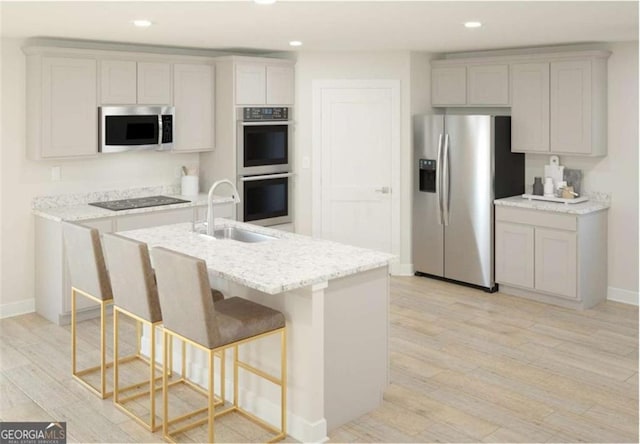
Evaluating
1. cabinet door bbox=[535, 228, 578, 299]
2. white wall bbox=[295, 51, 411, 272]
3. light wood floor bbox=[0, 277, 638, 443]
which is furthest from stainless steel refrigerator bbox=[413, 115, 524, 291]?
light wood floor bbox=[0, 277, 638, 443]

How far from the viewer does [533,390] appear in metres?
4.12

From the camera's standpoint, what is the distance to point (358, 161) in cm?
693

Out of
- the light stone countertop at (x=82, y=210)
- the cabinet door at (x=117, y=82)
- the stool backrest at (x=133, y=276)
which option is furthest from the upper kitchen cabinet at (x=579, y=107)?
the stool backrest at (x=133, y=276)

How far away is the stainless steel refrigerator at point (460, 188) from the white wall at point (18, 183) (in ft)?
10.2

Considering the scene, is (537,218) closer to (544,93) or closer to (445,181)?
(445,181)

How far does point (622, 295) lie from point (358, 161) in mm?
2792

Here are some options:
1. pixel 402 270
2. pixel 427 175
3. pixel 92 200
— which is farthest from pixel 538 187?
pixel 92 200

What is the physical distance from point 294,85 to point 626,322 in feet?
12.5

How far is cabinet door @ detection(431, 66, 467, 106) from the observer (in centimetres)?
673

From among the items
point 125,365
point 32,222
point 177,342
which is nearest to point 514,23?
point 177,342

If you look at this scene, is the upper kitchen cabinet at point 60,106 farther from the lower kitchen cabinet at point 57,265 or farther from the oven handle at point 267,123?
the oven handle at point 267,123

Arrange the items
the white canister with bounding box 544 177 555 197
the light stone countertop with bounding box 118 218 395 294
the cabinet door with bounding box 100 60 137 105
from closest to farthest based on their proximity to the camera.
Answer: the light stone countertop with bounding box 118 218 395 294, the cabinet door with bounding box 100 60 137 105, the white canister with bounding box 544 177 555 197

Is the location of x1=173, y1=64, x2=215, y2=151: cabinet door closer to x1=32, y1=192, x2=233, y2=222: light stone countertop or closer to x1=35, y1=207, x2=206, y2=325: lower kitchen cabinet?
x1=32, y1=192, x2=233, y2=222: light stone countertop

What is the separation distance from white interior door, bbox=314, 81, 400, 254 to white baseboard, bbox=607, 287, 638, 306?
2.08m
